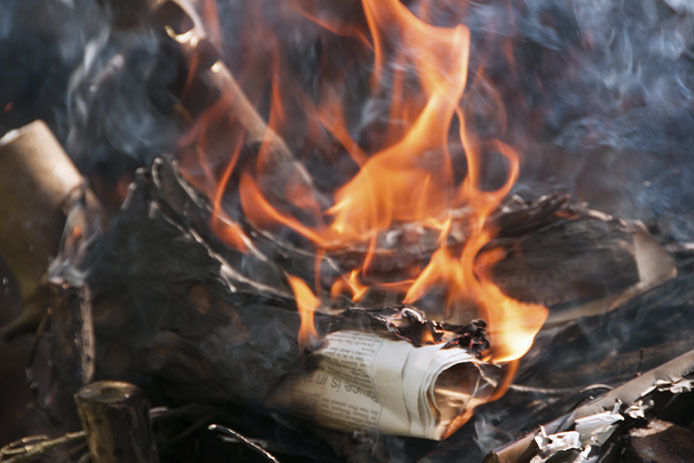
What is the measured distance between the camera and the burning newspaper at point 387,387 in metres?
1.84

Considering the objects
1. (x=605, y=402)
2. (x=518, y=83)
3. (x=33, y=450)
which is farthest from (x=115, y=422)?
(x=518, y=83)

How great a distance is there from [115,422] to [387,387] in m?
0.68

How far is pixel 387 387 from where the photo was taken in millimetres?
1898

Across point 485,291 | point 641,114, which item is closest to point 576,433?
point 485,291

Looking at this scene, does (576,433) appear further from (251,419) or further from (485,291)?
(251,419)

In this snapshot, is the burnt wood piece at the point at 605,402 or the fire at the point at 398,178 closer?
the burnt wood piece at the point at 605,402

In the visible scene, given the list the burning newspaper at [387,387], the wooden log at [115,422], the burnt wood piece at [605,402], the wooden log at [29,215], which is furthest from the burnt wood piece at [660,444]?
the wooden log at [29,215]

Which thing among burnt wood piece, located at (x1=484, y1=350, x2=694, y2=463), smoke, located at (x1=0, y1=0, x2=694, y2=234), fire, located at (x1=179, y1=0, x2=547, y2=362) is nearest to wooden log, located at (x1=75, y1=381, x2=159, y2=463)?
fire, located at (x1=179, y1=0, x2=547, y2=362)

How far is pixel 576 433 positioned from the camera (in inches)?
61.4

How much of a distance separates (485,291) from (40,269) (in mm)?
1583

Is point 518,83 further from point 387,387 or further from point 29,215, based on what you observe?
point 29,215

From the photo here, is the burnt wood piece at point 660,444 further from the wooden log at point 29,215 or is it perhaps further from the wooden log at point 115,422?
the wooden log at point 29,215

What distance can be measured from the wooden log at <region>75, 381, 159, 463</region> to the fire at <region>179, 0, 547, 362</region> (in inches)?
18.8

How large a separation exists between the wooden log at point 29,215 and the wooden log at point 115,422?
92 cm
